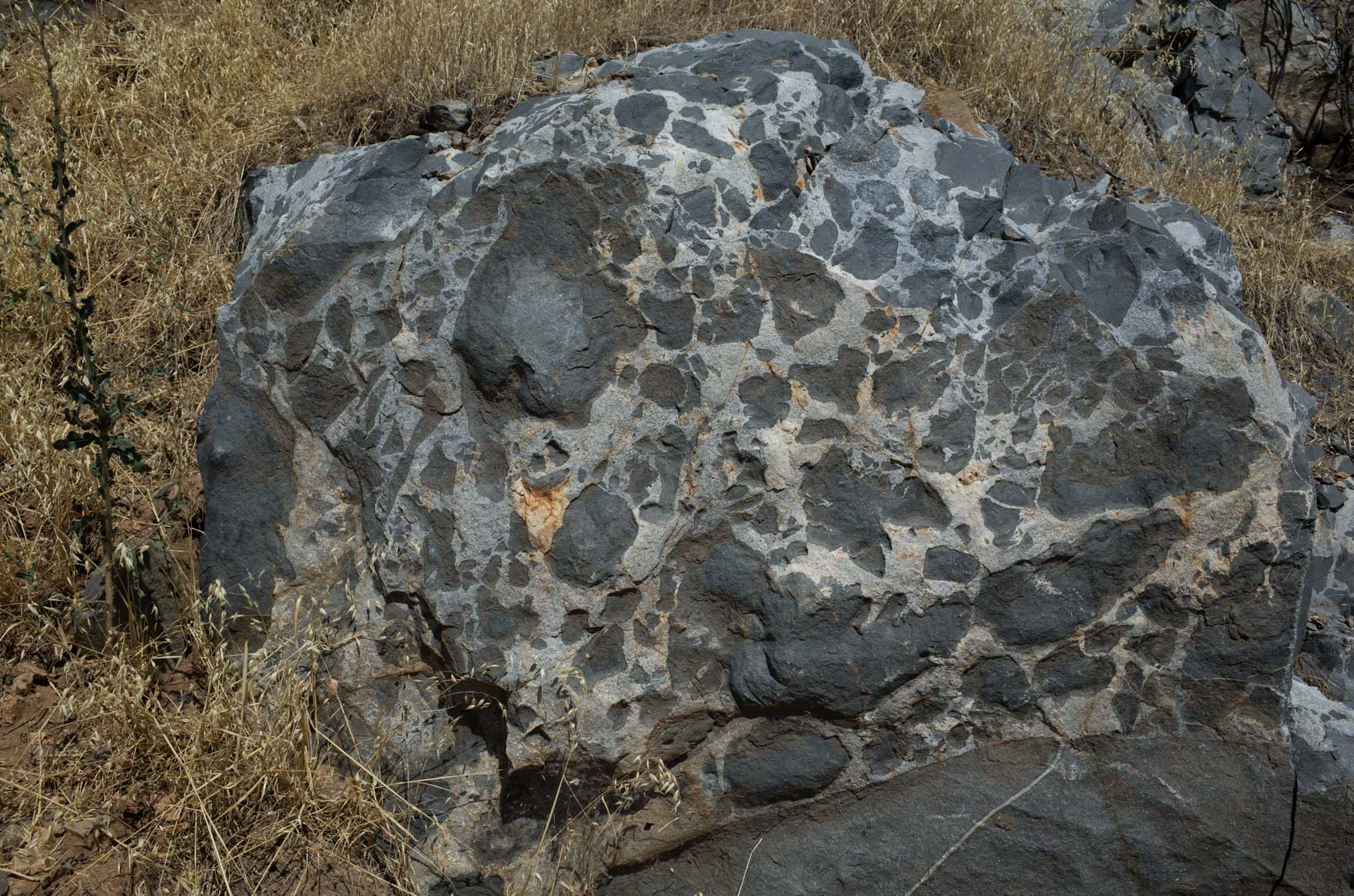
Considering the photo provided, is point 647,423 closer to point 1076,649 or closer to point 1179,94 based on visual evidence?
point 1076,649

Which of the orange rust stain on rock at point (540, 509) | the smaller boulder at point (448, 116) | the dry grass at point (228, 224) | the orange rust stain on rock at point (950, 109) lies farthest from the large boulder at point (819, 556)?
the smaller boulder at point (448, 116)

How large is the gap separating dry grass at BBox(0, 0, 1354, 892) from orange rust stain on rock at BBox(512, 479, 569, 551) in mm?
549

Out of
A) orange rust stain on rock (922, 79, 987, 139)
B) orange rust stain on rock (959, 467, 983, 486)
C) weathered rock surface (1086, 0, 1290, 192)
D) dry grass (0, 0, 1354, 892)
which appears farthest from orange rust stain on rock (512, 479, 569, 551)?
weathered rock surface (1086, 0, 1290, 192)

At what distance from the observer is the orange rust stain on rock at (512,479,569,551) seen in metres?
2.24

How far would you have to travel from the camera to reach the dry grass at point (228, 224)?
2.24 m

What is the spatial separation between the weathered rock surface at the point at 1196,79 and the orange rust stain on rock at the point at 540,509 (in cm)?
368

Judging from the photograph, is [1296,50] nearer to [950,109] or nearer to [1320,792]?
[950,109]

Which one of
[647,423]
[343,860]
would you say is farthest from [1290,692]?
[343,860]

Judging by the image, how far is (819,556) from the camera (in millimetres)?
2215

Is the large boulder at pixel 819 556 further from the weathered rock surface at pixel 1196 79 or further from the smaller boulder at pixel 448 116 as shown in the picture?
the weathered rock surface at pixel 1196 79

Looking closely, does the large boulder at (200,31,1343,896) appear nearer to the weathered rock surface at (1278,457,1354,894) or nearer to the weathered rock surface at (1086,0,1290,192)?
the weathered rock surface at (1278,457,1354,894)

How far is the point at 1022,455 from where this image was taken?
88.4 inches

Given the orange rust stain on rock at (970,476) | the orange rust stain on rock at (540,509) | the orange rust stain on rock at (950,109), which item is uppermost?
the orange rust stain on rock at (950,109)

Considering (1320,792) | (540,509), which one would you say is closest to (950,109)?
(540,509)
